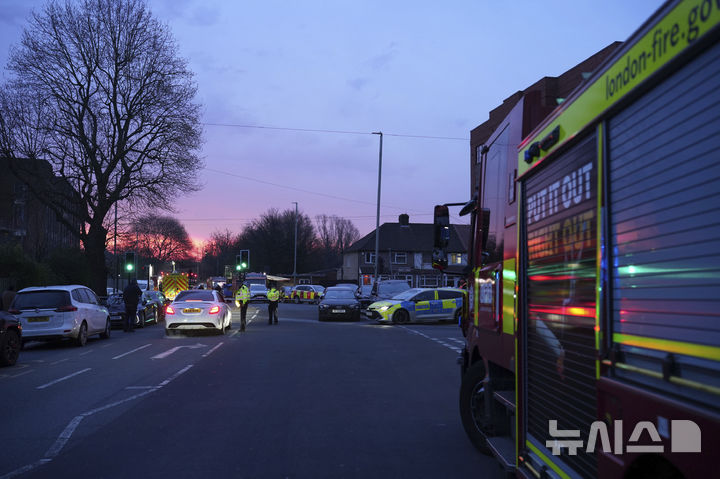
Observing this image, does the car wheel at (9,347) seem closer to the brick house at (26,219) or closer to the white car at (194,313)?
the white car at (194,313)

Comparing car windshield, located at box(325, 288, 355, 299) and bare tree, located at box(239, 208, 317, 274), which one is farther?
bare tree, located at box(239, 208, 317, 274)

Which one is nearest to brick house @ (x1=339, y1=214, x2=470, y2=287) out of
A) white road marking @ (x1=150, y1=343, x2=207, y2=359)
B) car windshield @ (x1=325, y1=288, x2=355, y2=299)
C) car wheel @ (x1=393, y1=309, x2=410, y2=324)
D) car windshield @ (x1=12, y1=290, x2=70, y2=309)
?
car windshield @ (x1=325, y1=288, x2=355, y2=299)

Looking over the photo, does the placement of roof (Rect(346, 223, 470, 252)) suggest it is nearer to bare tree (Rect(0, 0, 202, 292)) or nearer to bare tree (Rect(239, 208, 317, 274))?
bare tree (Rect(239, 208, 317, 274))

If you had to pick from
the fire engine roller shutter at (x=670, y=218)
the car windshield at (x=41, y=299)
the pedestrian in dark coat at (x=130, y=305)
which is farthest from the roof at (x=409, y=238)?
the fire engine roller shutter at (x=670, y=218)

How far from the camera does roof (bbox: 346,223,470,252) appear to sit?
73.9m

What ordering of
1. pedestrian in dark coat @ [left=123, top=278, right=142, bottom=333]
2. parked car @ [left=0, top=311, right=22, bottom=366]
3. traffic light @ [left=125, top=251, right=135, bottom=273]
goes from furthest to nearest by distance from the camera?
1. traffic light @ [left=125, top=251, right=135, bottom=273]
2. pedestrian in dark coat @ [left=123, top=278, right=142, bottom=333]
3. parked car @ [left=0, top=311, right=22, bottom=366]

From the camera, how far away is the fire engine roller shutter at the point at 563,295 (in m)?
3.17

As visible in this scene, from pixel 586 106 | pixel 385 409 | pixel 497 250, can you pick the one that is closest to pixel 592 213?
pixel 586 106

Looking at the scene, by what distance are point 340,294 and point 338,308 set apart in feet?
5.11

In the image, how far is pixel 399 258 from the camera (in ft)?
244

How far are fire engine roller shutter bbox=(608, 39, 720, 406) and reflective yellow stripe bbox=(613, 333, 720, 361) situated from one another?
13 mm

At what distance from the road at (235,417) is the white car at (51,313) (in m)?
2.18

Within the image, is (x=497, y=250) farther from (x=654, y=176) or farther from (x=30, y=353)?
(x=30, y=353)

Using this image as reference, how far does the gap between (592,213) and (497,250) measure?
2171 mm
